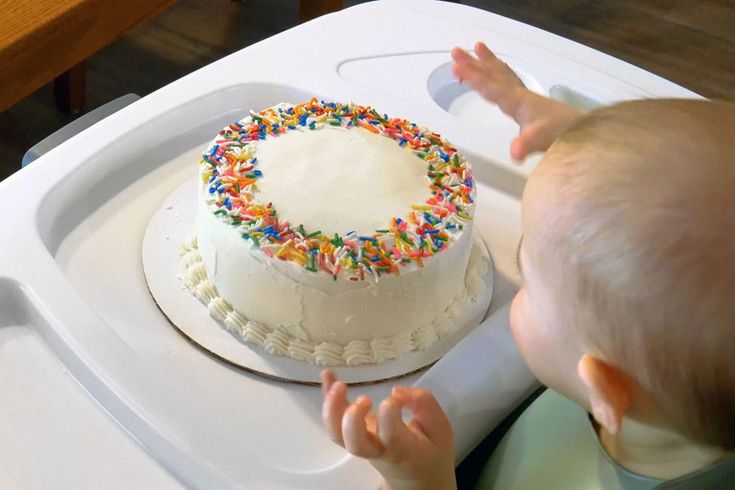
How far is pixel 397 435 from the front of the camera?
0.55 m

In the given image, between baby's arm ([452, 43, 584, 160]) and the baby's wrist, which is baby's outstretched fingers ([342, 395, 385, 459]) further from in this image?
baby's arm ([452, 43, 584, 160])

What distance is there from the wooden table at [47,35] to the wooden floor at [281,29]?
0.80 metres

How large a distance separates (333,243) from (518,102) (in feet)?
0.69

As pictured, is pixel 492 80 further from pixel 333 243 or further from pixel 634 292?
pixel 634 292

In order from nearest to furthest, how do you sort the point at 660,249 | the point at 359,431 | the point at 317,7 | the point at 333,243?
the point at 660,249 < the point at 359,431 < the point at 333,243 < the point at 317,7

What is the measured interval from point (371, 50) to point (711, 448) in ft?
2.18

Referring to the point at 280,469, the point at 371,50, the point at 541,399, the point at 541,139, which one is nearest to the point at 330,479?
the point at 280,469

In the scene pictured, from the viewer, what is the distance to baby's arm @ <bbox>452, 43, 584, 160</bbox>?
70 cm

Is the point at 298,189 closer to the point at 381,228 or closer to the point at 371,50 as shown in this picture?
the point at 381,228

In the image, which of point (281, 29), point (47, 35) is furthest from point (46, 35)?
point (281, 29)

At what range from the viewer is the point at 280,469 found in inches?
24.9

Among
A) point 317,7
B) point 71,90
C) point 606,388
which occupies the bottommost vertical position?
point 71,90

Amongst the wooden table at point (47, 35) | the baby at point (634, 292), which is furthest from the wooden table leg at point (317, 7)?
the baby at point (634, 292)

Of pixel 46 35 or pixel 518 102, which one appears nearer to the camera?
pixel 518 102
